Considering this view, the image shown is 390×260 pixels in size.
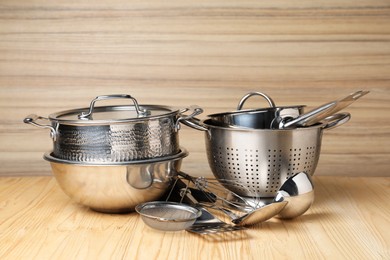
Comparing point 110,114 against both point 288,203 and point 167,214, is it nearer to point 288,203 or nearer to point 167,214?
point 167,214

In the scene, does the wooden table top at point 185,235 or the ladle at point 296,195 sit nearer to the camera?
the wooden table top at point 185,235

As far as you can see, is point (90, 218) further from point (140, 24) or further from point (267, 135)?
point (140, 24)

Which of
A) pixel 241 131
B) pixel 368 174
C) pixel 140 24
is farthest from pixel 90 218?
pixel 368 174

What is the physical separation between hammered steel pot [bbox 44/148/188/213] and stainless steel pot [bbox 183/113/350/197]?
10 centimetres

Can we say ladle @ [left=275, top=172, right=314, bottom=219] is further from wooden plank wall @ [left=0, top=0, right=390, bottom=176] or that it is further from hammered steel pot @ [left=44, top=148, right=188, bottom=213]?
wooden plank wall @ [left=0, top=0, right=390, bottom=176]

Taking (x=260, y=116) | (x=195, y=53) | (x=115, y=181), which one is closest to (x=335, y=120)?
(x=260, y=116)

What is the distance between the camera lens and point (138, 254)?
36.6 inches

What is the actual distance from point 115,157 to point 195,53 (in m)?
0.49

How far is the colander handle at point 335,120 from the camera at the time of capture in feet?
4.01

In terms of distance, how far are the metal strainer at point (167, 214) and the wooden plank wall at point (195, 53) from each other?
44cm

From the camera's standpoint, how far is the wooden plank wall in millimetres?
1456

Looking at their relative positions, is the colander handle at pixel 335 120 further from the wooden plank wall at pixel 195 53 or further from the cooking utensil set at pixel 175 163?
the wooden plank wall at pixel 195 53

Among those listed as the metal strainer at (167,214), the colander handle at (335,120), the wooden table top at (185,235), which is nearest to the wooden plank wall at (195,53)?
the colander handle at (335,120)

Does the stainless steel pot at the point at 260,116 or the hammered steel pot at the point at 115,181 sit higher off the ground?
the stainless steel pot at the point at 260,116
